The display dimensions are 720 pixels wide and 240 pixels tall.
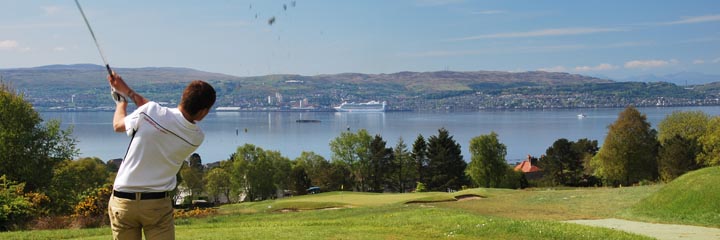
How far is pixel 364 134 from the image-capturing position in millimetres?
74750

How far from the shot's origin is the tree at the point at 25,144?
105ft

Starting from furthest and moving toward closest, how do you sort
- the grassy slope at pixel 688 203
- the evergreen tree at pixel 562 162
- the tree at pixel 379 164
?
the evergreen tree at pixel 562 162 < the tree at pixel 379 164 < the grassy slope at pixel 688 203

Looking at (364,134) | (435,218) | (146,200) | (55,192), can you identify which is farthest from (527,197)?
(364,134)

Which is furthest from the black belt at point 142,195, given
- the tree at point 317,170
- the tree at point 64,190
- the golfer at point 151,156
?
the tree at point 317,170

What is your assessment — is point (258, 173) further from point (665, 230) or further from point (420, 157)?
point (665, 230)

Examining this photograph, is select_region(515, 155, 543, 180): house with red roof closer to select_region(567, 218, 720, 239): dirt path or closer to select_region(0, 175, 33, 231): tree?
select_region(567, 218, 720, 239): dirt path

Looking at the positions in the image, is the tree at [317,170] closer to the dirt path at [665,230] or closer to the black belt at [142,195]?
the dirt path at [665,230]

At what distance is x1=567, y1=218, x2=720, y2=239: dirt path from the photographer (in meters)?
16.1

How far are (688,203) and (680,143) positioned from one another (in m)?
45.1

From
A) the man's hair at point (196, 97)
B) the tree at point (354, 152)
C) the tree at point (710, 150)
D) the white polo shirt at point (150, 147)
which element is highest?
the man's hair at point (196, 97)

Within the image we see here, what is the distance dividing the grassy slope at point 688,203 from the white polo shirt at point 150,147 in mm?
16606

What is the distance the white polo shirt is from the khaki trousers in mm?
120

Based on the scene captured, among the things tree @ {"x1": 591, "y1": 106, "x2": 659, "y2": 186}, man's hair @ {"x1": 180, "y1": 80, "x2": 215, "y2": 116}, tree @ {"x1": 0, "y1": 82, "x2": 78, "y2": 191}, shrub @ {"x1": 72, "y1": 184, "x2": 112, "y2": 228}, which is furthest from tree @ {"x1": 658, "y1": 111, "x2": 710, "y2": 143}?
man's hair @ {"x1": 180, "y1": 80, "x2": 215, "y2": 116}

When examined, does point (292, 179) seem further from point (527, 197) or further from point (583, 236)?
point (583, 236)
